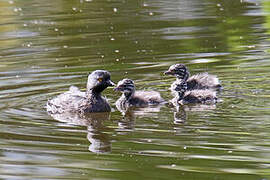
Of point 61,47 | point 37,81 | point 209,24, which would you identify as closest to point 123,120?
point 37,81

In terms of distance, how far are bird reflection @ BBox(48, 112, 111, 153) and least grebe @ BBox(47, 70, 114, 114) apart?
127mm

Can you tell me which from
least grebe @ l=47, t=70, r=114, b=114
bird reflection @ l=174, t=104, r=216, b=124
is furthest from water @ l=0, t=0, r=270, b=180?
least grebe @ l=47, t=70, r=114, b=114

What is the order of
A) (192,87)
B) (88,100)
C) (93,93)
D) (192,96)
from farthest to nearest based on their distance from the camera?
(192,87), (192,96), (93,93), (88,100)

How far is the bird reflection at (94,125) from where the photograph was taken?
27.9 feet

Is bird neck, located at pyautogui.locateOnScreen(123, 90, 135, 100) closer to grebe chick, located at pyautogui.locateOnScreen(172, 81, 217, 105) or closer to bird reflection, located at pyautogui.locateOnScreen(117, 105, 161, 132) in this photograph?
bird reflection, located at pyautogui.locateOnScreen(117, 105, 161, 132)

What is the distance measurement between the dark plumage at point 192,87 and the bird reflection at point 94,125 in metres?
1.17

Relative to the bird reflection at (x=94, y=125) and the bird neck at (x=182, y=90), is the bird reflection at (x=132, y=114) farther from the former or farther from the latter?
the bird neck at (x=182, y=90)

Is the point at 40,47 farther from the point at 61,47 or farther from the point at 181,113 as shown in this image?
the point at 181,113

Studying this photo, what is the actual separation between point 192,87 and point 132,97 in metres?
1.22

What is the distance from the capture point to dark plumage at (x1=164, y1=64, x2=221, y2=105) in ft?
35.7

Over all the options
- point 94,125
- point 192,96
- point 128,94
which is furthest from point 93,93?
point 192,96

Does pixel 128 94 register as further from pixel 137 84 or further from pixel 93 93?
pixel 137 84

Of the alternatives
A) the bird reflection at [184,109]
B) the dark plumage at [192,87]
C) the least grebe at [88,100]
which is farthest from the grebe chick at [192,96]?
the least grebe at [88,100]

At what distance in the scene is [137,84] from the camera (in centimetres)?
1200
